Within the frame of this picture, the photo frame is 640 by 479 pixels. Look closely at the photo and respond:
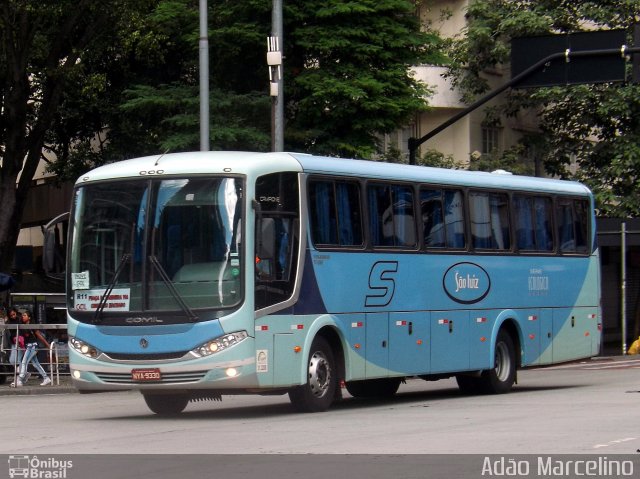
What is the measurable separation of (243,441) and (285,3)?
19045mm

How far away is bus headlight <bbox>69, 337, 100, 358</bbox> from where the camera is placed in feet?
56.0

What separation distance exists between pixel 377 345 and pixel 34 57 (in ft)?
53.1

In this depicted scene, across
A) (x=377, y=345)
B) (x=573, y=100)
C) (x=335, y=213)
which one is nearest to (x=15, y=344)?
(x=377, y=345)

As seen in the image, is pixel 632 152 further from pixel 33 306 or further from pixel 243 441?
pixel 243 441

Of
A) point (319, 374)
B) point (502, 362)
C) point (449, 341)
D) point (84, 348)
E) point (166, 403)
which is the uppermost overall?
point (84, 348)

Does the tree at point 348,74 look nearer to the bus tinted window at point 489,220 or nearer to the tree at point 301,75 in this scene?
the tree at point 301,75

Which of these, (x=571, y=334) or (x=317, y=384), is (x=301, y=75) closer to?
(x=571, y=334)

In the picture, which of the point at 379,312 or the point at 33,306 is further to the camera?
the point at 33,306

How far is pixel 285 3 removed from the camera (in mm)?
31359

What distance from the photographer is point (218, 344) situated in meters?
16.4

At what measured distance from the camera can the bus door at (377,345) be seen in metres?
18.9

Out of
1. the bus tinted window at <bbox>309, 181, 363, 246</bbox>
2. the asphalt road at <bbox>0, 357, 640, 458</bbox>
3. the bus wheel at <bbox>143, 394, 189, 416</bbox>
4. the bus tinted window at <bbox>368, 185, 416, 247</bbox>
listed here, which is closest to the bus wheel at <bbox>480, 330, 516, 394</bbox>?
the asphalt road at <bbox>0, 357, 640, 458</bbox>

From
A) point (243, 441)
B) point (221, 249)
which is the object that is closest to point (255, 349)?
point (221, 249)

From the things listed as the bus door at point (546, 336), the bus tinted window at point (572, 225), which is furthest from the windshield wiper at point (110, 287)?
the bus tinted window at point (572, 225)
